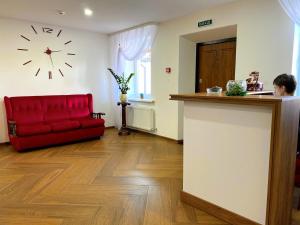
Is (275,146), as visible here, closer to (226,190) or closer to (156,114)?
(226,190)

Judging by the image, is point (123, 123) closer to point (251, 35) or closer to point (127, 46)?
point (127, 46)

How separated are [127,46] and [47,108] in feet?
7.54

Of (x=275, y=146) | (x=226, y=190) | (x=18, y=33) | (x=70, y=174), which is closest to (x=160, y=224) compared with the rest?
(x=226, y=190)

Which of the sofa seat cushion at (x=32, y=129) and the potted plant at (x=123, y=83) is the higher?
the potted plant at (x=123, y=83)

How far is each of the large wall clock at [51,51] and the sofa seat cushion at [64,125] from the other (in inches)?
49.4

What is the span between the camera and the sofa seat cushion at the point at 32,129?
418 centimetres

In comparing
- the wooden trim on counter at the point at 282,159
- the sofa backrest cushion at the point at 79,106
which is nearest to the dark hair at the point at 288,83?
the wooden trim on counter at the point at 282,159

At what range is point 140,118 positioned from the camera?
561 centimetres

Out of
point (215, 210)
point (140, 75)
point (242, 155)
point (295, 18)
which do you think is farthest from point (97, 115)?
point (295, 18)

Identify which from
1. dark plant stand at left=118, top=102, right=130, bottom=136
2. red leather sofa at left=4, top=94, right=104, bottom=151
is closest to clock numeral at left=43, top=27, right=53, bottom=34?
red leather sofa at left=4, top=94, right=104, bottom=151

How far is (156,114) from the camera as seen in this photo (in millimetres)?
5281

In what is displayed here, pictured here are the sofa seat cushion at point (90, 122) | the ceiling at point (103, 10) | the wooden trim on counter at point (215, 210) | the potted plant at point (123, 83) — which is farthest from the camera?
the potted plant at point (123, 83)

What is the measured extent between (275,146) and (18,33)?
5050 mm

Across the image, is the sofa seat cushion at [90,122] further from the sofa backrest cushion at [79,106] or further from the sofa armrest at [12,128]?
the sofa armrest at [12,128]
